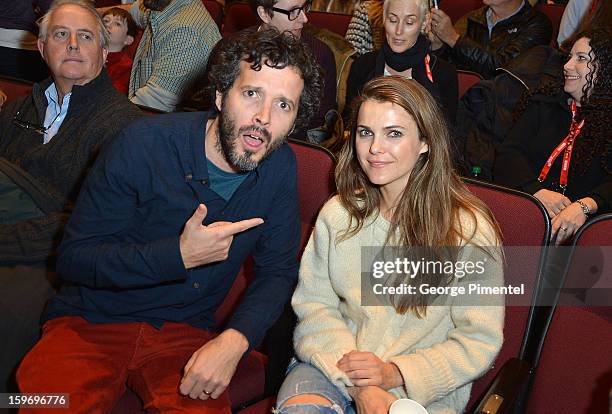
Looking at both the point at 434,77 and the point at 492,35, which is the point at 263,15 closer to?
the point at 434,77

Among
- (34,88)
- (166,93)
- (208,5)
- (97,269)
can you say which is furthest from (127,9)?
(97,269)

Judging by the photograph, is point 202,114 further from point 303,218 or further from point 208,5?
point 208,5

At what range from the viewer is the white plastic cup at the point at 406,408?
4.57 feet

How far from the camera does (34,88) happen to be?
2393 mm

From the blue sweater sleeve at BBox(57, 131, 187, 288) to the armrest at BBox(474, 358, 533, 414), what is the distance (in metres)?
0.76

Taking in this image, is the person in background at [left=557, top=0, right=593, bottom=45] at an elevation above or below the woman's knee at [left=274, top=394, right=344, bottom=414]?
above

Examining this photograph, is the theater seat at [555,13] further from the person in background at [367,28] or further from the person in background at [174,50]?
the person in background at [174,50]

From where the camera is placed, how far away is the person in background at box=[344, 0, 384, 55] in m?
3.68

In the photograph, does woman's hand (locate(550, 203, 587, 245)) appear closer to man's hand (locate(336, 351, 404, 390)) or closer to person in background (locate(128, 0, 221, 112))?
man's hand (locate(336, 351, 404, 390))

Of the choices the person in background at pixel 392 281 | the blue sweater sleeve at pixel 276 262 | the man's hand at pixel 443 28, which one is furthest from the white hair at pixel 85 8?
the man's hand at pixel 443 28

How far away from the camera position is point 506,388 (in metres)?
1.49

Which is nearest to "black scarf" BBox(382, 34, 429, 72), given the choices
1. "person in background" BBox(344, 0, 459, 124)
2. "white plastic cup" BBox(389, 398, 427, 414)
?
"person in background" BBox(344, 0, 459, 124)

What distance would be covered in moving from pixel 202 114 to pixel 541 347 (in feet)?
3.58

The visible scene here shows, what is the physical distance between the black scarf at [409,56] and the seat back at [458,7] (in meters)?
1.42
